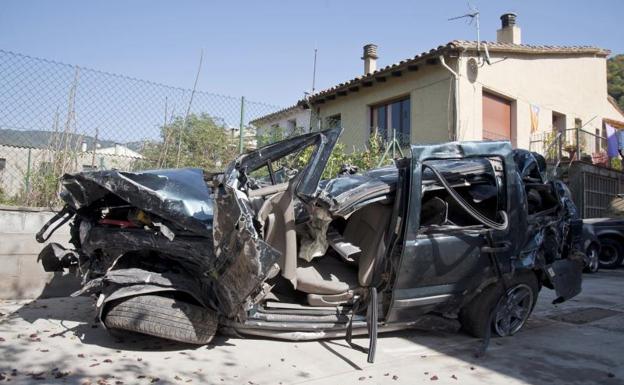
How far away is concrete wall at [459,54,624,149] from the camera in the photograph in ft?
45.4

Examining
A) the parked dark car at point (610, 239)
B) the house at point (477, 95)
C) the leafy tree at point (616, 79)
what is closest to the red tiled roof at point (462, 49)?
the house at point (477, 95)

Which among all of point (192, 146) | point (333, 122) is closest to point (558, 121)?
point (333, 122)

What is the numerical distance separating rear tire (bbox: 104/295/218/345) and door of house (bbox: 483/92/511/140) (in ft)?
41.0

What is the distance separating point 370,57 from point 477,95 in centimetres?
597

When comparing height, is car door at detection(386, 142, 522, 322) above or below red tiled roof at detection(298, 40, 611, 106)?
below

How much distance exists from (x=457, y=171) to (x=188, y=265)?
260cm

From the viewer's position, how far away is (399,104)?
50.9ft

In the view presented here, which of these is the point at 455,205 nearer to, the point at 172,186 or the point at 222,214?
the point at 222,214

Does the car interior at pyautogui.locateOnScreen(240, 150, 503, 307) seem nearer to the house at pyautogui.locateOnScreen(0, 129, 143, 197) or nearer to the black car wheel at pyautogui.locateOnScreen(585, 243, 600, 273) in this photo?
the house at pyautogui.locateOnScreen(0, 129, 143, 197)

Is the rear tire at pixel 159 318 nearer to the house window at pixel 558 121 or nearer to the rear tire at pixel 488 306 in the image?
the rear tire at pixel 488 306

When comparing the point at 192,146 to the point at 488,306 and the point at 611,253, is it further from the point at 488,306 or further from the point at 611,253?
the point at 611,253

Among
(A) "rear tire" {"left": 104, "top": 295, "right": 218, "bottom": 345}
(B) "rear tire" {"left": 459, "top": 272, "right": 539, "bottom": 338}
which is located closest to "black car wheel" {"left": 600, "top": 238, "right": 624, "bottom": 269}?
(B) "rear tire" {"left": 459, "top": 272, "right": 539, "bottom": 338}

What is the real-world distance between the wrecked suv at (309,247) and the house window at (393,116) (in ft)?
33.6

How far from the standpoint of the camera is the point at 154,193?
3.95 metres
